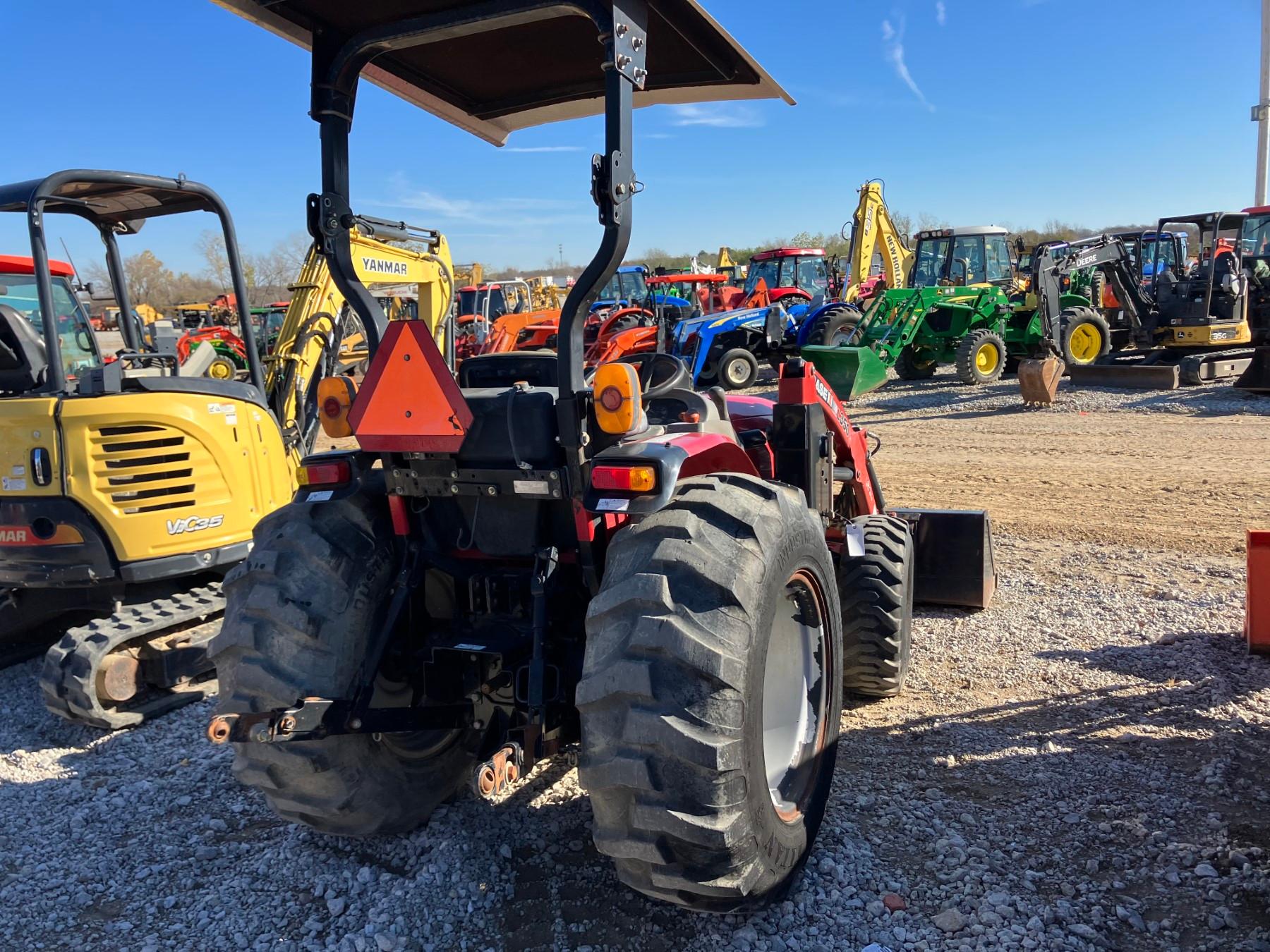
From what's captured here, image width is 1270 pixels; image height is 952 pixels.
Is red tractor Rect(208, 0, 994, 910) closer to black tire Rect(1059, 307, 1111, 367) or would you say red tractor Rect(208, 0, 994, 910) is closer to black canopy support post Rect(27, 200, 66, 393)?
black canopy support post Rect(27, 200, 66, 393)

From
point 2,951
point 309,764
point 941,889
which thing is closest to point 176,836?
point 2,951

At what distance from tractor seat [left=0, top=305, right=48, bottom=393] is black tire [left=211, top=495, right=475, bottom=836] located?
10.4 ft

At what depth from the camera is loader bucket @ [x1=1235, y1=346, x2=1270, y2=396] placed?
42.8 feet

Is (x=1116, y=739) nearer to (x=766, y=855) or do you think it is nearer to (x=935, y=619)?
(x=935, y=619)

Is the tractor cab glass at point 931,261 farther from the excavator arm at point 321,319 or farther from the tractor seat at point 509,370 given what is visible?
the tractor seat at point 509,370

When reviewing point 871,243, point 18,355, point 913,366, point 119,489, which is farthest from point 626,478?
point 871,243

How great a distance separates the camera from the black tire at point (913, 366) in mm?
16953

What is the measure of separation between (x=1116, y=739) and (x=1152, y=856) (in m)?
0.89

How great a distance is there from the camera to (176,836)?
11.6 feet

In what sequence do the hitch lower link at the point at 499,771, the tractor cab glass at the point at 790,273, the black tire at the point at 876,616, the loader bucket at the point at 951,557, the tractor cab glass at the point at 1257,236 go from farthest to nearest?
the tractor cab glass at the point at 790,273, the tractor cab glass at the point at 1257,236, the loader bucket at the point at 951,557, the black tire at the point at 876,616, the hitch lower link at the point at 499,771

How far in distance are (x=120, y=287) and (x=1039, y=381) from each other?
1183cm

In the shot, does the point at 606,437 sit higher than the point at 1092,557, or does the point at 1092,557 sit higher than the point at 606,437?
the point at 606,437

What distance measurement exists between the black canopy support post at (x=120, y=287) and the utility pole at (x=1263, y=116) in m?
33.0

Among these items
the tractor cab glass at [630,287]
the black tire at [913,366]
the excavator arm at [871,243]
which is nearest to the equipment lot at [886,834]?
the black tire at [913,366]
